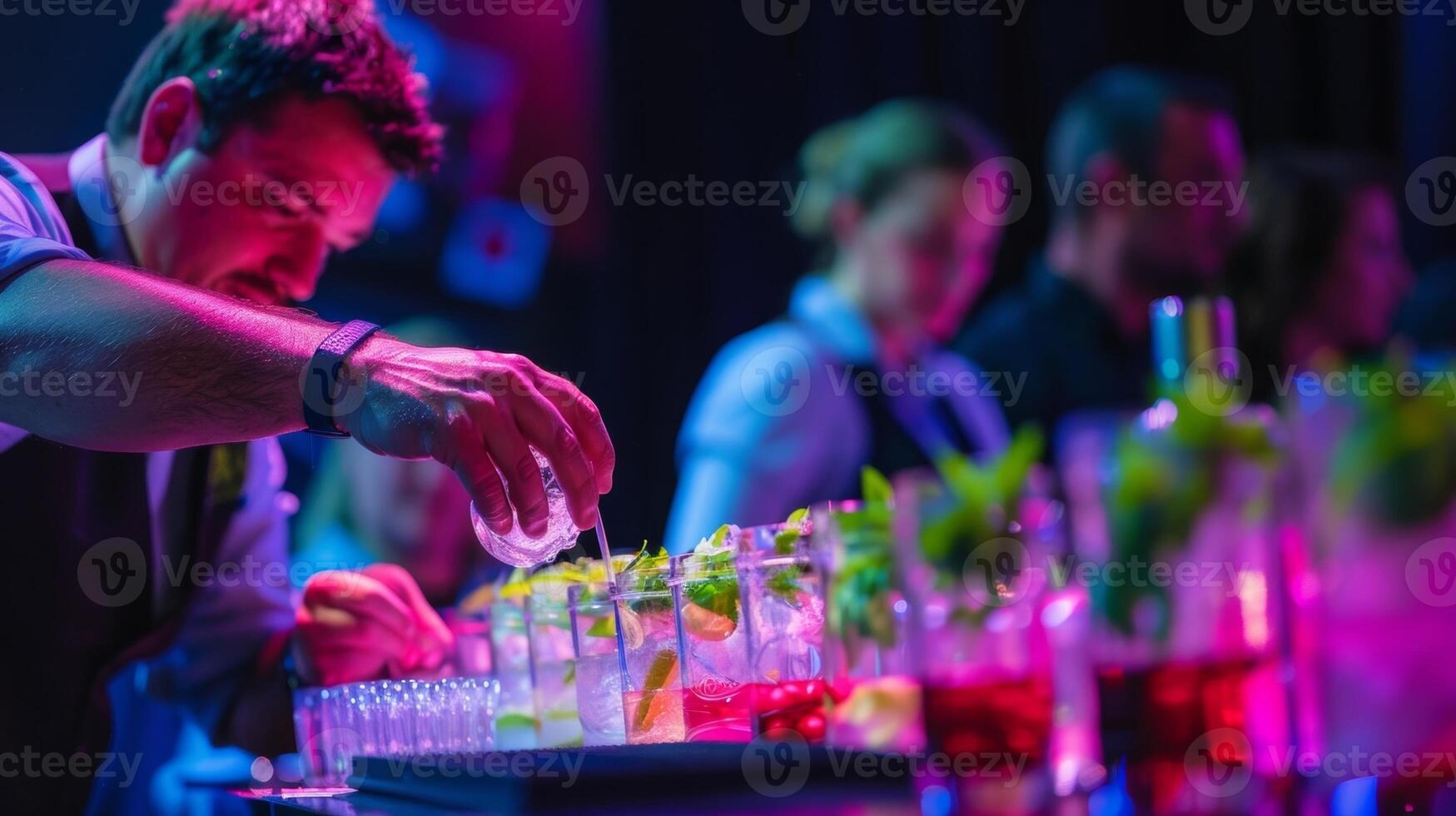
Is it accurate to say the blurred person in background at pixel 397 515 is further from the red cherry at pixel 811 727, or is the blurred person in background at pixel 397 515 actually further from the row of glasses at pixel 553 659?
the red cherry at pixel 811 727

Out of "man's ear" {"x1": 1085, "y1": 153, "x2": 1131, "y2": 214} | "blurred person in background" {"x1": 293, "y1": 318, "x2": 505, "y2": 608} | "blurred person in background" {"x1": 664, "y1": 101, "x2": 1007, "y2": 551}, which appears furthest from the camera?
"blurred person in background" {"x1": 293, "y1": 318, "x2": 505, "y2": 608}

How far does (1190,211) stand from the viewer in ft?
10.8

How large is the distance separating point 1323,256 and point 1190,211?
1.13 feet

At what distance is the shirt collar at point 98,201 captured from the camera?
5.47 ft

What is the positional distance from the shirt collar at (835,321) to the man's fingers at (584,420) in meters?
1.66

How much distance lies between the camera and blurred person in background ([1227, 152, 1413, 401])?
3012 mm

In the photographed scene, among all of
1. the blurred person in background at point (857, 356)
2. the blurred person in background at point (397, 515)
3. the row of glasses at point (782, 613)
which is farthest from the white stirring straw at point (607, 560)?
the blurred person in background at point (397, 515)

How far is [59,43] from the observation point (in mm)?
2047

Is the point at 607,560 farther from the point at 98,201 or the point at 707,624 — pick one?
the point at 98,201

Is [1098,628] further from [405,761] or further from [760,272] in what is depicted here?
[760,272]

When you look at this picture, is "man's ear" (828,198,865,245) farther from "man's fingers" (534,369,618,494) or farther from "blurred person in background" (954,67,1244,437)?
"man's fingers" (534,369,618,494)

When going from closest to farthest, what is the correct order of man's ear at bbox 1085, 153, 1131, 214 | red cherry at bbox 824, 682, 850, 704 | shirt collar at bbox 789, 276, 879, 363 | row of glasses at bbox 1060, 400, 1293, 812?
row of glasses at bbox 1060, 400, 1293, 812 → red cherry at bbox 824, 682, 850, 704 → shirt collar at bbox 789, 276, 879, 363 → man's ear at bbox 1085, 153, 1131, 214

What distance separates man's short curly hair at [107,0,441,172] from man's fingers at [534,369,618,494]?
79 cm

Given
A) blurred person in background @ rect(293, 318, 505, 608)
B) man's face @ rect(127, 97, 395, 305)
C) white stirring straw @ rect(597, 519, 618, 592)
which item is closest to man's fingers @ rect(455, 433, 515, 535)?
white stirring straw @ rect(597, 519, 618, 592)
